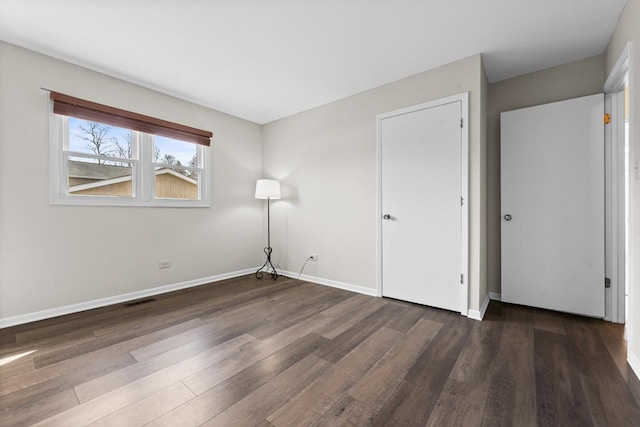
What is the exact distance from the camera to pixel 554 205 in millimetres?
2711

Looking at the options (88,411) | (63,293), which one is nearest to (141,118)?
(63,293)

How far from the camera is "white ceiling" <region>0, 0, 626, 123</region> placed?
78.6 inches

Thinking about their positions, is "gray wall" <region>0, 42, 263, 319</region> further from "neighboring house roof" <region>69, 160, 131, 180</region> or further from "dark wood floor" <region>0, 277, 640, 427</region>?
"dark wood floor" <region>0, 277, 640, 427</region>

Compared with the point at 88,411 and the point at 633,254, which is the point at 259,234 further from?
the point at 633,254

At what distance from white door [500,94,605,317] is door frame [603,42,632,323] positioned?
50mm

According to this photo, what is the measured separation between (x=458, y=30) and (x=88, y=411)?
11.7 ft

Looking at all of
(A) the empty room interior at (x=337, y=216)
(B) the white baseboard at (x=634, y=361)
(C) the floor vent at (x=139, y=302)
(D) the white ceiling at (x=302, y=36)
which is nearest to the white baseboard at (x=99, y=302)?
(A) the empty room interior at (x=337, y=216)

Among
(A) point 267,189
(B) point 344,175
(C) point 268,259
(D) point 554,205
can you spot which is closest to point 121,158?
(A) point 267,189

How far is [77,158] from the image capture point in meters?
2.83

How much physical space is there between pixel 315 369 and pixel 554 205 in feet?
9.23

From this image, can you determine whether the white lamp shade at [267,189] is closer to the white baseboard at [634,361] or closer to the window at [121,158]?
the window at [121,158]

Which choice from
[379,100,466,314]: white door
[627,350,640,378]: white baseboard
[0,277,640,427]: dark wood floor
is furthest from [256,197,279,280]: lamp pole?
[627,350,640,378]: white baseboard

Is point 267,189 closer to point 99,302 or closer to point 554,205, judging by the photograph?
point 99,302

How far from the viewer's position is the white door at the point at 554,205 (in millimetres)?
2531
